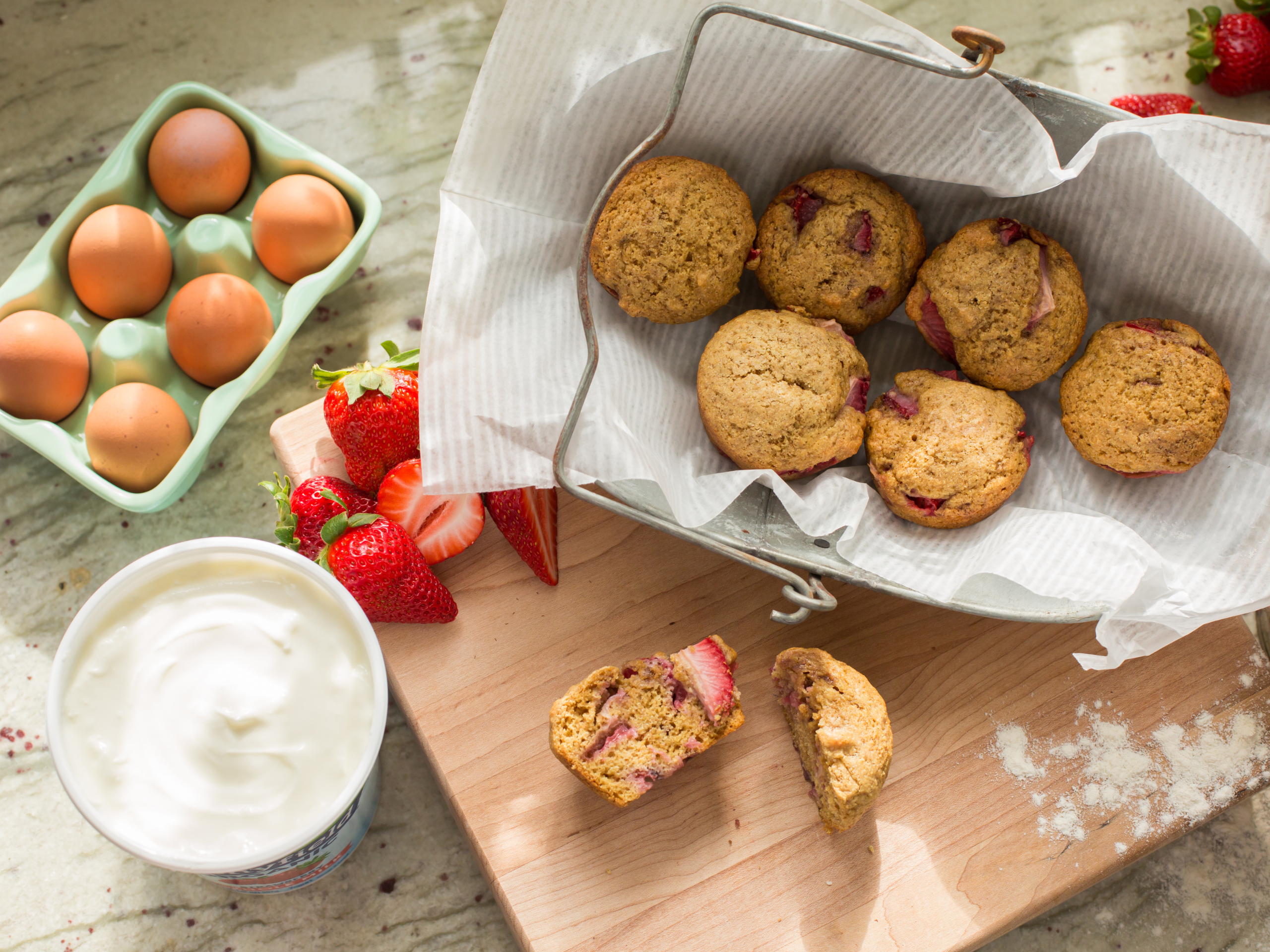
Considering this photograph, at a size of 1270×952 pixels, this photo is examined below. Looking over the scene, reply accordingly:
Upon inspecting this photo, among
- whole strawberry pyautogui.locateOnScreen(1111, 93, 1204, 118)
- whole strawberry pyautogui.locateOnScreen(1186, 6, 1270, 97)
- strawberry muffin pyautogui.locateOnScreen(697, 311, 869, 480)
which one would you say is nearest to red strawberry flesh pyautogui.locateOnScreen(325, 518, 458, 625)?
strawberry muffin pyautogui.locateOnScreen(697, 311, 869, 480)

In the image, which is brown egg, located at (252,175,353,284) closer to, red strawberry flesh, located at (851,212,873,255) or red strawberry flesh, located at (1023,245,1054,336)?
red strawberry flesh, located at (851,212,873,255)

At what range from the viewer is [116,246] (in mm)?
1219

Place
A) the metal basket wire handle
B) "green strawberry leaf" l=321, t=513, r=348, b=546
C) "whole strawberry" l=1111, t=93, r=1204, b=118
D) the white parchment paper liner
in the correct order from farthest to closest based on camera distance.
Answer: "whole strawberry" l=1111, t=93, r=1204, b=118, "green strawberry leaf" l=321, t=513, r=348, b=546, the white parchment paper liner, the metal basket wire handle

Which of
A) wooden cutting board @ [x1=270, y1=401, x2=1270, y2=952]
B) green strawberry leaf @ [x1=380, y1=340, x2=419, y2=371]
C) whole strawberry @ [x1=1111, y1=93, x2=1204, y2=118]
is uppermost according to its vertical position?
whole strawberry @ [x1=1111, y1=93, x2=1204, y2=118]

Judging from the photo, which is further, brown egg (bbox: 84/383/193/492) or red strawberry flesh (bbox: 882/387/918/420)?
brown egg (bbox: 84/383/193/492)

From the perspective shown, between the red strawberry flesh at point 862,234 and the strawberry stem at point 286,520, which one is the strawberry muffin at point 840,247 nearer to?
the red strawberry flesh at point 862,234

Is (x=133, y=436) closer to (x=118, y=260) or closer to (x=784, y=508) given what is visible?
(x=118, y=260)

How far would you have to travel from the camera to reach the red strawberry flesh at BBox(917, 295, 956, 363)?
3.40ft

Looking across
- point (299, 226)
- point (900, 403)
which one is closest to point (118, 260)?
point (299, 226)

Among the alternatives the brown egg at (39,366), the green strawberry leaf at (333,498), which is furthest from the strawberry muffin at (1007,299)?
the brown egg at (39,366)

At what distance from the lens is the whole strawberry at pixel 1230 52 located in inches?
54.6

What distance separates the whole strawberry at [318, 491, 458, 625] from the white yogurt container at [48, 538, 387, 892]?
2.3 inches

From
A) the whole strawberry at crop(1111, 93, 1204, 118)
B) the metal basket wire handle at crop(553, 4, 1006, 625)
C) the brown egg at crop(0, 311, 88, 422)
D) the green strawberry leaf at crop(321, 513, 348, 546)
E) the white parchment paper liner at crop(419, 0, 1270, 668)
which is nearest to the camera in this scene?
the metal basket wire handle at crop(553, 4, 1006, 625)

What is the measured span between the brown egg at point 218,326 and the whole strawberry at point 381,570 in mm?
276
